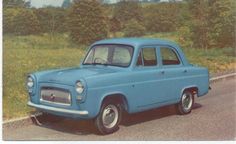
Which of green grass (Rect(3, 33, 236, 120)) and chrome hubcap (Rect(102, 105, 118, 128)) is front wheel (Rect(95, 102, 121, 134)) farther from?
green grass (Rect(3, 33, 236, 120))

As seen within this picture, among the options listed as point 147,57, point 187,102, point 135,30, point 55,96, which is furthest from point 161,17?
point 55,96

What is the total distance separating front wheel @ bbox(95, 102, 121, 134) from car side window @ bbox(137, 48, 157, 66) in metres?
0.91

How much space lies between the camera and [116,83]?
672 centimetres

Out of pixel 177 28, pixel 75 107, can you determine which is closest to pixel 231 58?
pixel 177 28

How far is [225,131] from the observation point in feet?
23.5

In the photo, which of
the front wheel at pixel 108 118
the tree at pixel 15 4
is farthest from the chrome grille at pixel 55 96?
the tree at pixel 15 4

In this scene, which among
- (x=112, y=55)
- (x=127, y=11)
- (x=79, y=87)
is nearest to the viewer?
(x=79, y=87)

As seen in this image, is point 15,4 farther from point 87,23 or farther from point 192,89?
point 192,89

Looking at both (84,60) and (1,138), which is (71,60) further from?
(1,138)

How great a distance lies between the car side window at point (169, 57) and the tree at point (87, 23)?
283 cm

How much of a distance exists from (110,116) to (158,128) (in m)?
0.93

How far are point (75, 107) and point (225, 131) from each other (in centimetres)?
243

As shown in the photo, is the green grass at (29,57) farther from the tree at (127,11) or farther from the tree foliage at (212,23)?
the tree at (127,11)

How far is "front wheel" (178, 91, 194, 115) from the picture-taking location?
26.9 feet
